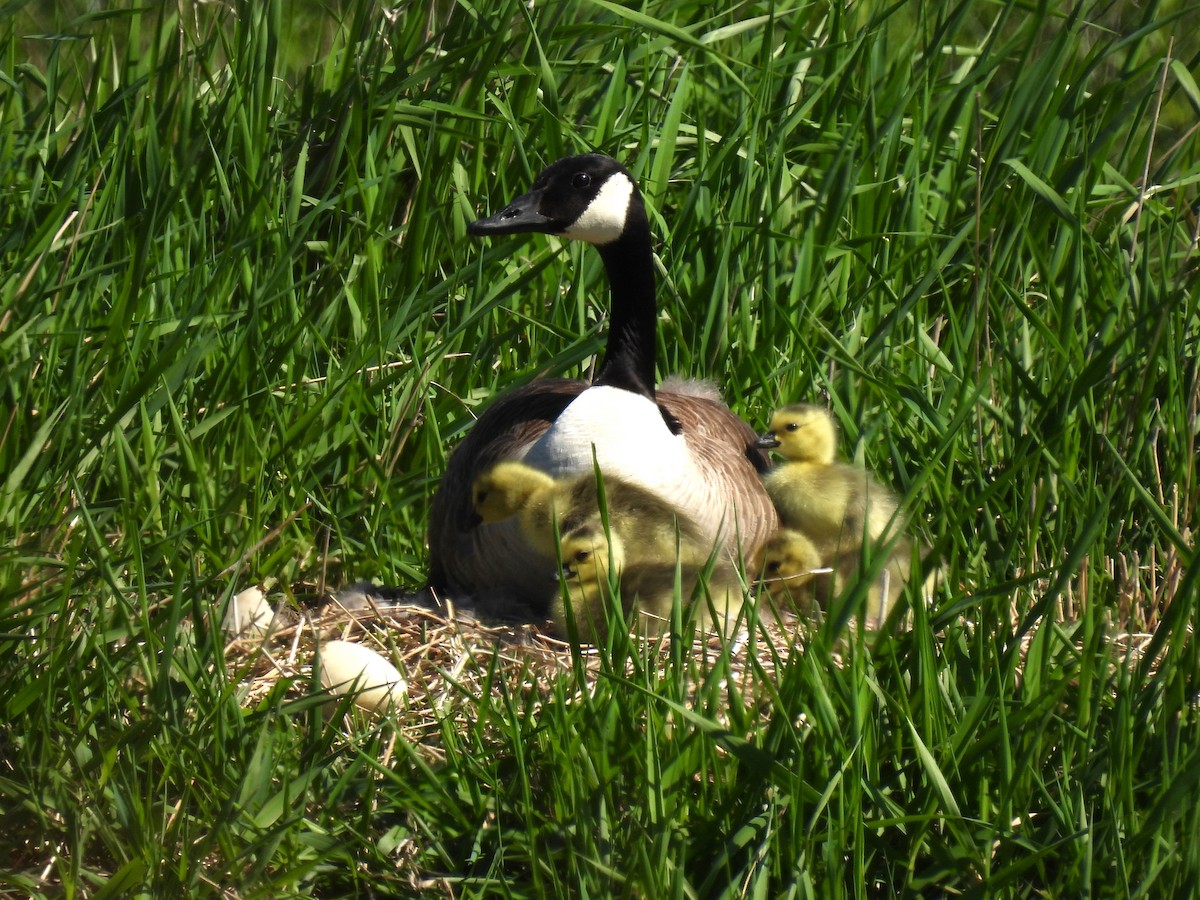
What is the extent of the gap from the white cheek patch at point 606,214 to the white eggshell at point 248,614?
1179mm

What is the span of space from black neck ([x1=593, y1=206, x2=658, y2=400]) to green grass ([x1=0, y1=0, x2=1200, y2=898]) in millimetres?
428

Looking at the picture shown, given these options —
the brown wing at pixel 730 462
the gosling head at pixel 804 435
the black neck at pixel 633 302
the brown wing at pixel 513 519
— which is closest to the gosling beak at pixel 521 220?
the black neck at pixel 633 302

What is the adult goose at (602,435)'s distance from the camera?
3.65 metres

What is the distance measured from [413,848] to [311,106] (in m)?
2.71

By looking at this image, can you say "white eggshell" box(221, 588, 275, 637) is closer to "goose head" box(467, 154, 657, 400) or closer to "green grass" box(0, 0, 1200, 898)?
"green grass" box(0, 0, 1200, 898)

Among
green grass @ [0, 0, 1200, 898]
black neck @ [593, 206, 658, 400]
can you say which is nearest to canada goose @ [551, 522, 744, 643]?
green grass @ [0, 0, 1200, 898]

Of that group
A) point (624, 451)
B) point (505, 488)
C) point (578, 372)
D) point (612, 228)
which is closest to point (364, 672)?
point (505, 488)

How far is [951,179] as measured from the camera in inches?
190

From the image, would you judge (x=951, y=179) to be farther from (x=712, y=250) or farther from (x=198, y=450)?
(x=198, y=450)

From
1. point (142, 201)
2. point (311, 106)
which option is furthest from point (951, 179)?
point (142, 201)

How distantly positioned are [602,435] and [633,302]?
0.50 meters

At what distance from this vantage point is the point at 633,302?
13.1ft

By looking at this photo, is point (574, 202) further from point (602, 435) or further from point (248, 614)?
point (248, 614)

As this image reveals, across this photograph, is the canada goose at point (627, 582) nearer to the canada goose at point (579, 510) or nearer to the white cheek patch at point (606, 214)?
the canada goose at point (579, 510)
